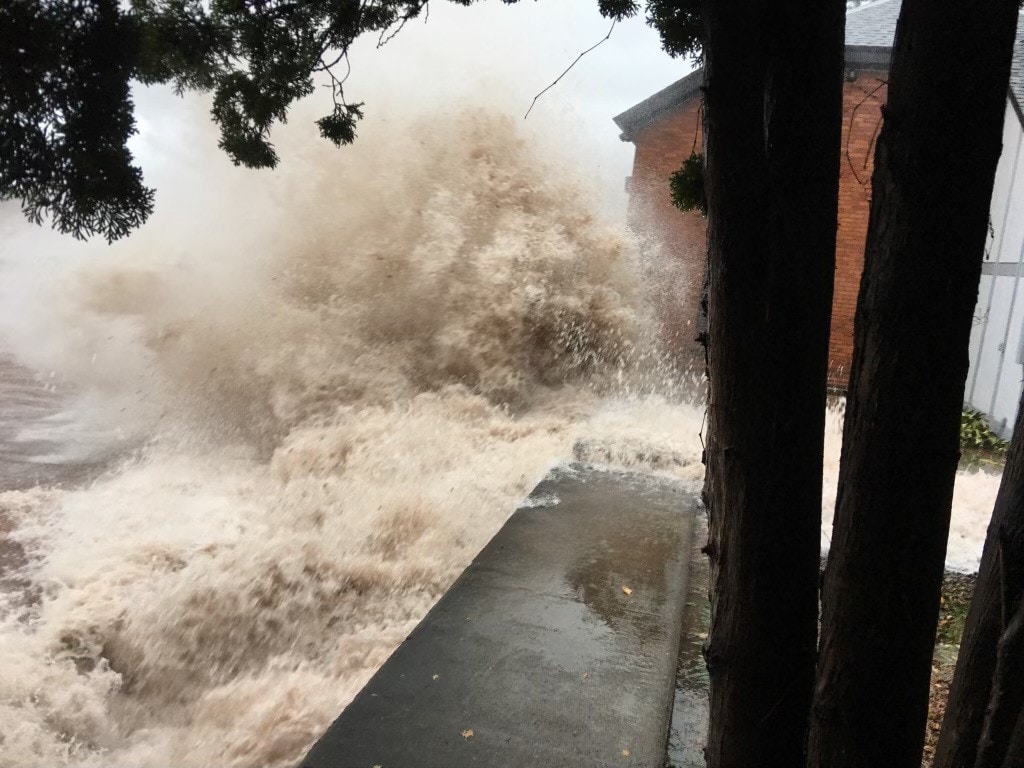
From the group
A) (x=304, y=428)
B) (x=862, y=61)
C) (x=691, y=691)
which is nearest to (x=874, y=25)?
(x=862, y=61)

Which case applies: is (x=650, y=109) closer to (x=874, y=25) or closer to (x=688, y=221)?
(x=688, y=221)

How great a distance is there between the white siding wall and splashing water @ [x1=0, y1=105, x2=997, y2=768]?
3.66 metres

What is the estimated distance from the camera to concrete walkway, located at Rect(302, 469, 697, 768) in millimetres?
2625

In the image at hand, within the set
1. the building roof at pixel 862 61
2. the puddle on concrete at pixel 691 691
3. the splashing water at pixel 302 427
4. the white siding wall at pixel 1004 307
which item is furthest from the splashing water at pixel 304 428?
the white siding wall at pixel 1004 307

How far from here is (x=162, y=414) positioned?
9742 millimetres

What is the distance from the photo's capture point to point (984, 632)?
5.10ft

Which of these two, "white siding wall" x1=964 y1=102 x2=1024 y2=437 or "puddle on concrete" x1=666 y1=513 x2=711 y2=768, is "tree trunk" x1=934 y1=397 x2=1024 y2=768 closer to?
"puddle on concrete" x1=666 y1=513 x2=711 y2=768

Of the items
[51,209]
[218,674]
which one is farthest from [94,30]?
[218,674]

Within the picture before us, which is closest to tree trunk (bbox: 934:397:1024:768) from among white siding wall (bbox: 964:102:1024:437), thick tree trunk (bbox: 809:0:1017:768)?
thick tree trunk (bbox: 809:0:1017:768)

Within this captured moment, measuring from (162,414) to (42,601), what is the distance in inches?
213

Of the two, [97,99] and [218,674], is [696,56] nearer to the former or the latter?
[97,99]

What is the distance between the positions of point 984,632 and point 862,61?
11861 millimetres

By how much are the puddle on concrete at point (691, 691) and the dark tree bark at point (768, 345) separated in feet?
1.89

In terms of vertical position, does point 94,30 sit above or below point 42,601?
above
